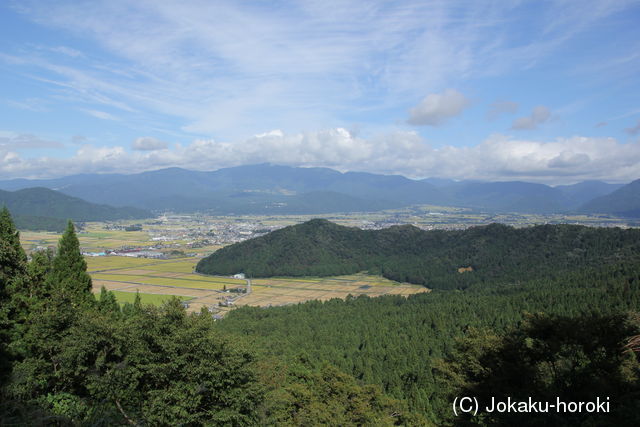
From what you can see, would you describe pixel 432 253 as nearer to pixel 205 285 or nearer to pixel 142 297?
pixel 205 285

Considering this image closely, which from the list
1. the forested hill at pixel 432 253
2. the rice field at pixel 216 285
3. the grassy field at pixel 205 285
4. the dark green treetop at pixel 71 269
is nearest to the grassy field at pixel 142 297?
the grassy field at pixel 205 285

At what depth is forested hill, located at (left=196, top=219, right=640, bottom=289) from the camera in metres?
86.9

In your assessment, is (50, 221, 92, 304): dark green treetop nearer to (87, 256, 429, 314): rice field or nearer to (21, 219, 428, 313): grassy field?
(21, 219, 428, 313): grassy field

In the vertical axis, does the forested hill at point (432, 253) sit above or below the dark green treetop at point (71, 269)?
below

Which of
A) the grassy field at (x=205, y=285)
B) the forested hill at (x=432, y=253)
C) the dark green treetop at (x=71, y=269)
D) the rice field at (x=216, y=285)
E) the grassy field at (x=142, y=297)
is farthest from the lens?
the forested hill at (x=432, y=253)

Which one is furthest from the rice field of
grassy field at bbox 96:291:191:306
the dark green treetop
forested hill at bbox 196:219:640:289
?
the dark green treetop

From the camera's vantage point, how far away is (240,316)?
2207 inches

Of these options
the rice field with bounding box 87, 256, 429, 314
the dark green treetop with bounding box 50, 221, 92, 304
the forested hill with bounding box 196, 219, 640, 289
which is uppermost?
the dark green treetop with bounding box 50, 221, 92, 304

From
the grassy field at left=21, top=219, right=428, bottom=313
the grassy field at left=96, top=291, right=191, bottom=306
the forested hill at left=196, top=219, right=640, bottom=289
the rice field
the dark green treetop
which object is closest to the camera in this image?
the dark green treetop

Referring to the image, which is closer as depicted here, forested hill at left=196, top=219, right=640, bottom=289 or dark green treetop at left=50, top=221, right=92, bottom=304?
dark green treetop at left=50, top=221, right=92, bottom=304

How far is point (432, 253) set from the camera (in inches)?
4444

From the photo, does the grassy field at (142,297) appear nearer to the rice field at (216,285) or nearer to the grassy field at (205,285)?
the grassy field at (205,285)

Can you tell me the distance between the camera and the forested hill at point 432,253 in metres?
86.9

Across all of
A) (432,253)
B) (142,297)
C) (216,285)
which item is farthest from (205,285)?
(432,253)
